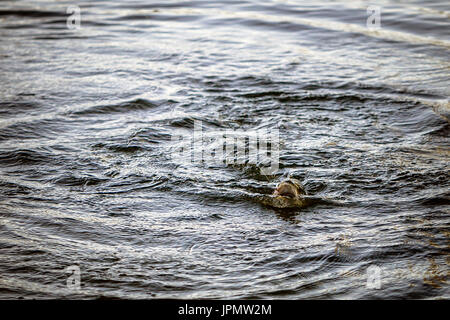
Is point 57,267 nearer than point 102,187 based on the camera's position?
Yes

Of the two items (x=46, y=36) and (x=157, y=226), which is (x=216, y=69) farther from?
(x=157, y=226)

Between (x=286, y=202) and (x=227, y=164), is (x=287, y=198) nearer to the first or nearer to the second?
(x=286, y=202)

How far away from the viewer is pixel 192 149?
5594 millimetres

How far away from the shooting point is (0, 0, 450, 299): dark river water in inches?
A: 139

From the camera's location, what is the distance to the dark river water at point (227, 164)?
354cm

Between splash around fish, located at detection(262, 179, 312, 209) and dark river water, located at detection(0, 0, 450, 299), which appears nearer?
dark river water, located at detection(0, 0, 450, 299)

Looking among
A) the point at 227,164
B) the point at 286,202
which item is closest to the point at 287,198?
the point at 286,202

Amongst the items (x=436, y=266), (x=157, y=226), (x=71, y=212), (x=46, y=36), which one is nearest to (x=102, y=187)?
(x=71, y=212)

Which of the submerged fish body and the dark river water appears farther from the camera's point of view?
the submerged fish body

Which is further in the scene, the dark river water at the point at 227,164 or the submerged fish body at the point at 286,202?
the submerged fish body at the point at 286,202

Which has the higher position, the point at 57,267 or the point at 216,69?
the point at 216,69

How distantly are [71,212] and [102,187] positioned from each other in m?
0.51

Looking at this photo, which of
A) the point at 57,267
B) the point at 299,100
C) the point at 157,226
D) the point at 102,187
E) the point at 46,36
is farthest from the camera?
the point at 46,36

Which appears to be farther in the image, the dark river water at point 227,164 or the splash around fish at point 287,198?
the splash around fish at point 287,198
